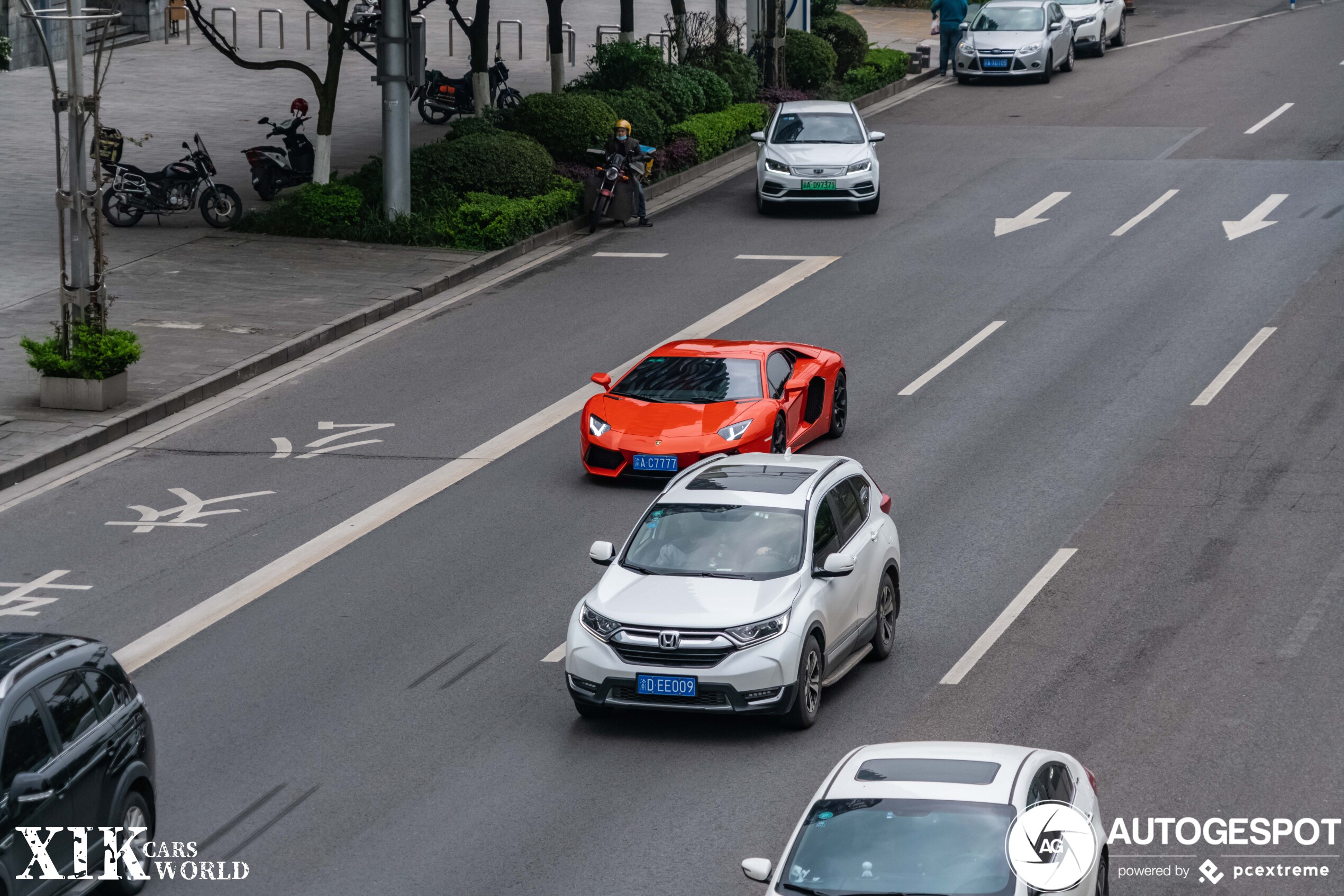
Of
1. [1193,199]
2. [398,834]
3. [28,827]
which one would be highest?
[1193,199]

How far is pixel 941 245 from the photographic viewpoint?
27719 mm

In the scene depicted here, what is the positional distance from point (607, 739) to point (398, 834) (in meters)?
1.97

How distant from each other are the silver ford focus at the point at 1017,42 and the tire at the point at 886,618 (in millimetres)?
30059

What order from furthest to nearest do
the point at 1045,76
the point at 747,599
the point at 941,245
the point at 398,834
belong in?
the point at 1045,76
the point at 941,245
the point at 747,599
the point at 398,834

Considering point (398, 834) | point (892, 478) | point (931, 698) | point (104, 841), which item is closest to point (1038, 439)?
point (892, 478)

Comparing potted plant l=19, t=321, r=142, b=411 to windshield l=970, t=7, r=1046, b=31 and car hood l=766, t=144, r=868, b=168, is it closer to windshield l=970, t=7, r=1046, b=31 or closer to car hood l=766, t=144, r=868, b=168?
car hood l=766, t=144, r=868, b=168

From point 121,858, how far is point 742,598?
446 cm

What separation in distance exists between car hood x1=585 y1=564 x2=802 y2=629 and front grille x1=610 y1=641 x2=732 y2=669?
15 cm

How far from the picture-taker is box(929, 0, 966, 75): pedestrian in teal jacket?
41.6 m

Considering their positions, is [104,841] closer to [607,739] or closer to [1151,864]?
[607,739]

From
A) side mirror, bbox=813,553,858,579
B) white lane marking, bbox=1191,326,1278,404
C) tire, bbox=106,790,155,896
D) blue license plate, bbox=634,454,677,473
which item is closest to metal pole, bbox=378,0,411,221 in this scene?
blue license plate, bbox=634,454,677,473

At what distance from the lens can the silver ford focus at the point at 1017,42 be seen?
4128 centimetres

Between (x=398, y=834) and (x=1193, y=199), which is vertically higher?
(x=1193, y=199)

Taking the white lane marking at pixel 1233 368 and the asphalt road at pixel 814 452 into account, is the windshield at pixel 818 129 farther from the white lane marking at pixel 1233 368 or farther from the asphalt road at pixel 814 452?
the white lane marking at pixel 1233 368
